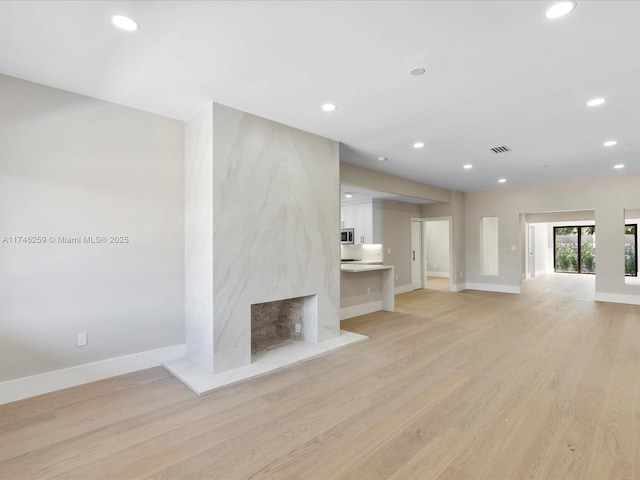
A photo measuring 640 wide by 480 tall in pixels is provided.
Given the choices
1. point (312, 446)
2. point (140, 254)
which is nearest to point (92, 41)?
point (140, 254)

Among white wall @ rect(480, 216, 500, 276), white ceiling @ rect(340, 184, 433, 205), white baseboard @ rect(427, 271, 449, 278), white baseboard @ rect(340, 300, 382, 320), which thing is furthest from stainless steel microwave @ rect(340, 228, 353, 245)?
white baseboard @ rect(427, 271, 449, 278)

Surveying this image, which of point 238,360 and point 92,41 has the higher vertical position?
point 92,41

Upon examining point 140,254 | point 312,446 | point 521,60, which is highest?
point 521,60

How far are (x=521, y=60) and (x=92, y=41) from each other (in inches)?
134

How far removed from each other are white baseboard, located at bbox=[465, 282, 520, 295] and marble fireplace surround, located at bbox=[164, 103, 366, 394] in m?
6.35

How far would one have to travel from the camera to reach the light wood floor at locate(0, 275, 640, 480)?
2059mm

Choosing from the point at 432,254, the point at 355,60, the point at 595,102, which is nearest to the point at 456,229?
the point at 432,254

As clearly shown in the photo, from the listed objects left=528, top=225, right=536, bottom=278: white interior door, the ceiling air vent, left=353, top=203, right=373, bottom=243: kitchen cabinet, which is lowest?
left=528, top=225, right=536, bottom=278: white interior door

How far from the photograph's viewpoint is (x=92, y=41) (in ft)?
7.98

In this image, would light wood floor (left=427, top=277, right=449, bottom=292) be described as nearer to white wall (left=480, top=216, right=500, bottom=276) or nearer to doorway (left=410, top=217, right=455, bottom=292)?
doorway (left=410, top=217, right=455, bottom=292)

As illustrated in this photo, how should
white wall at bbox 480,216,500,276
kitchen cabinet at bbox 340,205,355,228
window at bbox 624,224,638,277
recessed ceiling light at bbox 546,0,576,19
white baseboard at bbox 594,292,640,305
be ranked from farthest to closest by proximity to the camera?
white wall at bbox 480,216,500,276 < window at bbox 624,224,638,277 < kitchen cabinet at bbox 340,205,355,228 < white baseboard at bbox 594,292,640,305 < recessed ceiling light at bbox 546,0,576,19

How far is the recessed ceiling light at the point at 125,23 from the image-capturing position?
2.17 m

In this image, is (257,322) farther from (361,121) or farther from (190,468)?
(361,121)

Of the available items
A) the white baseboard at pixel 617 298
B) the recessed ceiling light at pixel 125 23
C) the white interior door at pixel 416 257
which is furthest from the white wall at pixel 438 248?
the recessed ceiling light at pixel 125 23
